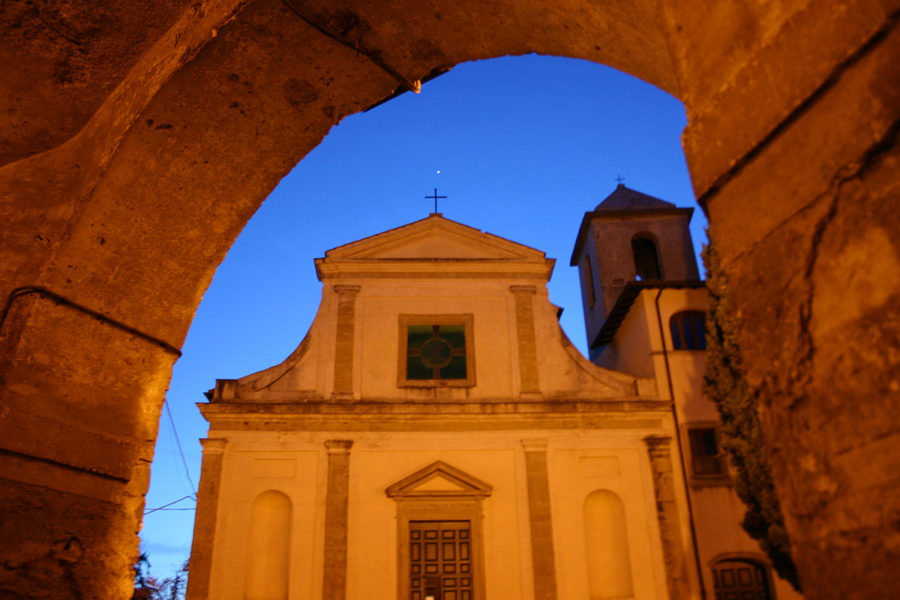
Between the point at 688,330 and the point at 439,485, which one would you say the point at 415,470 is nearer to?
the point at 439,485

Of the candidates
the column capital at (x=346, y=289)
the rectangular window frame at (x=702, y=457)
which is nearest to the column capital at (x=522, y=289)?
the column capital at (x=346, y=289)

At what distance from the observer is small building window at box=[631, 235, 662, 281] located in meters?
22.0

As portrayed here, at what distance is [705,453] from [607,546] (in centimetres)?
286

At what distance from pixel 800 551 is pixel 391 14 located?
282 centimetres

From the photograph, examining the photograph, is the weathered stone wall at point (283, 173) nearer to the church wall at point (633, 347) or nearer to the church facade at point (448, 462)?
the church facade at point (448, 462)

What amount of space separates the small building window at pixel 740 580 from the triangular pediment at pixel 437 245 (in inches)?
307

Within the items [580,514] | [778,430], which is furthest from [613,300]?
[778,430]

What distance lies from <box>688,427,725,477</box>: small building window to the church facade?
0.24 meters

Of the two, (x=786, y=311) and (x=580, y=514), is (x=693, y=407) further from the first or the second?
(x=786, y=311)

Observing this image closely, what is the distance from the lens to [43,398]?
286 cm

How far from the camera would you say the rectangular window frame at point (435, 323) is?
15453 millimetres

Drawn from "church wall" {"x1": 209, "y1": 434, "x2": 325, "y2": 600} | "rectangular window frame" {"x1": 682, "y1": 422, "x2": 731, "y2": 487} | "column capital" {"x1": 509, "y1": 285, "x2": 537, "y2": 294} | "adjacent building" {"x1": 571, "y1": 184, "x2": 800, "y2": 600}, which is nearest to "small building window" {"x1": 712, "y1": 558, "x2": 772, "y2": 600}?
"adjacent building" {"x1": 571, "y1": 184, "x2": 800, "y2": 600}

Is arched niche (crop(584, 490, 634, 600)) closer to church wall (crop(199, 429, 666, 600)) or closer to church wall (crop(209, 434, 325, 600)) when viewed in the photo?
church wall (crop(199, 429, 666, 600))

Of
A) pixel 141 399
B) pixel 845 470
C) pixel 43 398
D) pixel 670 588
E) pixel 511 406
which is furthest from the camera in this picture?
pixel 511 406
